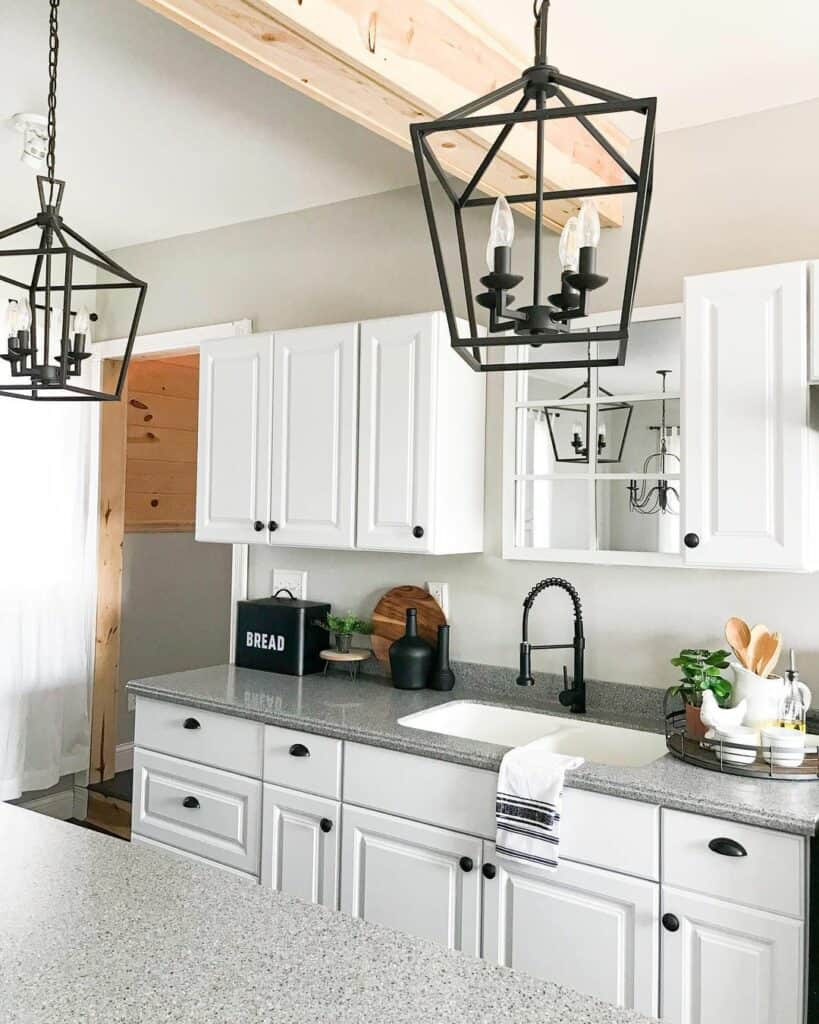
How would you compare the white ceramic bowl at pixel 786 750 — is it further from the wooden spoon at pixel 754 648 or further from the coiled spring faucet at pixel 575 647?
the coiled spring faucet at pixel 575 647

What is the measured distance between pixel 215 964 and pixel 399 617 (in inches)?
80.5

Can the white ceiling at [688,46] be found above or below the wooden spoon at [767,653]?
above

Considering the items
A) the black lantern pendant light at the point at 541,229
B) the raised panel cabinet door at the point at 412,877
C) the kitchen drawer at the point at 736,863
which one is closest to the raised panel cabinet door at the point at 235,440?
the raised panel cabinet door at the point at 412,877

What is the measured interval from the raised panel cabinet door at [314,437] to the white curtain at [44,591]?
136 cm

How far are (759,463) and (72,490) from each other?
2965 millimetres

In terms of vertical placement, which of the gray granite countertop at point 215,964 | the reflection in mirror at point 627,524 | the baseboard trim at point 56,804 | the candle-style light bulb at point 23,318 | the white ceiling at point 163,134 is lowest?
the baseboard trim at point 56,804

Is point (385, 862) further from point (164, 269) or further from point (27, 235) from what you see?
point (27, 235)

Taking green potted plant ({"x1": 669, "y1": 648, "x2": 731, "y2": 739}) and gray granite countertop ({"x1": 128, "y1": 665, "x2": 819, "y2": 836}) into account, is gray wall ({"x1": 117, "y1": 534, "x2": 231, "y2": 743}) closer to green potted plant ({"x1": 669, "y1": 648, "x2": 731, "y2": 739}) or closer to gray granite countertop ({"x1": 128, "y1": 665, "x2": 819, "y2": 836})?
gray granite countertop ({"x1": 128, "y1": 665, "x2": 819, "y2": 836})

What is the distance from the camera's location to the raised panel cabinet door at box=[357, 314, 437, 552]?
277 centimetres

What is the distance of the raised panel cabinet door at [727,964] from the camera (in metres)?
1.81

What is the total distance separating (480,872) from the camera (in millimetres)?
2199

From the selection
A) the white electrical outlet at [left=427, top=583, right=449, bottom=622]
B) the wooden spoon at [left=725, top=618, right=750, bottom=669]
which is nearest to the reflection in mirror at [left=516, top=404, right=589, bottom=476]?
the white electrical outlet at [left=427, top=583, right=449, bottom=622]

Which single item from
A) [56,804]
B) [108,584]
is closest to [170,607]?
[108,584]

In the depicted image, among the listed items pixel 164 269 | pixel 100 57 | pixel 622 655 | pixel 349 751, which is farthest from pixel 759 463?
pixel 164 269
